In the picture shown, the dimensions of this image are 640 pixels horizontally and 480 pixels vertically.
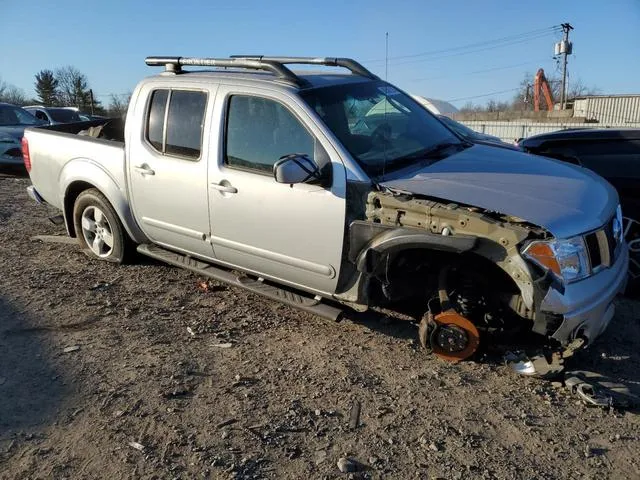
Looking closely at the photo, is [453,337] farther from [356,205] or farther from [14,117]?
[14,117]

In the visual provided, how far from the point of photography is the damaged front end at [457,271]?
10.3 ft

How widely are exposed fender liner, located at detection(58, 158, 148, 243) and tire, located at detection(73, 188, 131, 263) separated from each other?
152mm

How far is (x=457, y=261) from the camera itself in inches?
142

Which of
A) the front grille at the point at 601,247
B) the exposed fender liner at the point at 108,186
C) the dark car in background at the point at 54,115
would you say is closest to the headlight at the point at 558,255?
the front grille at the point at 601,247

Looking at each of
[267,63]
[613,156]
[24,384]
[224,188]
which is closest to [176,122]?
[224,188]

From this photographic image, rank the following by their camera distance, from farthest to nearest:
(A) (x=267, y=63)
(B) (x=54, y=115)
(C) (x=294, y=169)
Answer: (B) (x=54, y=115)
(A) (x=267, y=63)
(C) (x=294, y=169)

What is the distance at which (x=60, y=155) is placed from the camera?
230 inches

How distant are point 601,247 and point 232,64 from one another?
305 cm

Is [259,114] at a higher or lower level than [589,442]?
higher

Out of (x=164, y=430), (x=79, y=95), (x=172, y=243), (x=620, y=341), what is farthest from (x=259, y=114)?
(x=79, y=95)

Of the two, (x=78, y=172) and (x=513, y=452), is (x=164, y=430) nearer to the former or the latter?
(x=513, y=452)

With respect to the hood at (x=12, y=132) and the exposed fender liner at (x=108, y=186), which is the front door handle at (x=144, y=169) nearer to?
the exposed fender liner at (x=108, y=186)

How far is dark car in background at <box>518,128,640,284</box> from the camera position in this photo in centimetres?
495

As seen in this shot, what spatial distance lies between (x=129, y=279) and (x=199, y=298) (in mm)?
915
